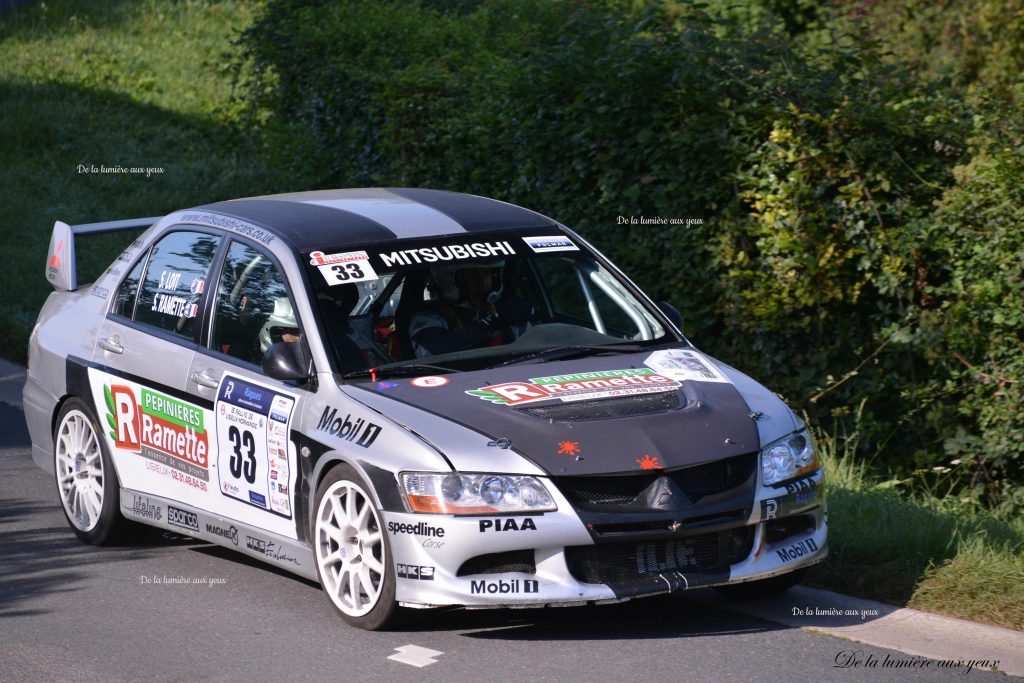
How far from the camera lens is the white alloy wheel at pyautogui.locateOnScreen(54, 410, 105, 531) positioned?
7426 mm

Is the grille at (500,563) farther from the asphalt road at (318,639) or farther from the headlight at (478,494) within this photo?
the asphalt road at (318,639)

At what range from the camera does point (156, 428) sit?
22.8 feet

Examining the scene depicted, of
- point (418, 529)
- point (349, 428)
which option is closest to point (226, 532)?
point (349, 428)

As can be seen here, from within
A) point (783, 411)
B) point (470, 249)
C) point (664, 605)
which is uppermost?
point (470, 249)

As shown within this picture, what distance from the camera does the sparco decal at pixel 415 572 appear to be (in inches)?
214

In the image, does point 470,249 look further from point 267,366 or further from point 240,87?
point 240,87

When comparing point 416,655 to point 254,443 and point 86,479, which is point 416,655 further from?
point 86,479

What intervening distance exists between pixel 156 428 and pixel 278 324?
94cm

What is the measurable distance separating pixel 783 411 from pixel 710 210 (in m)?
3.99

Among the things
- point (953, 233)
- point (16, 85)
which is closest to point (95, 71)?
point (16, 85)

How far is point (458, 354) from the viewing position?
643 centimetres

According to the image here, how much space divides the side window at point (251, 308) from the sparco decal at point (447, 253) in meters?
0.52

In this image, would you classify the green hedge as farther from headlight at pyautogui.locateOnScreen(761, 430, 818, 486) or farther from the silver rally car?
headlight at pyautogui.locateOnScreen(761, 430, 818, 486)

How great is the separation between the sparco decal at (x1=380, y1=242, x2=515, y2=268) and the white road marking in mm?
1829
